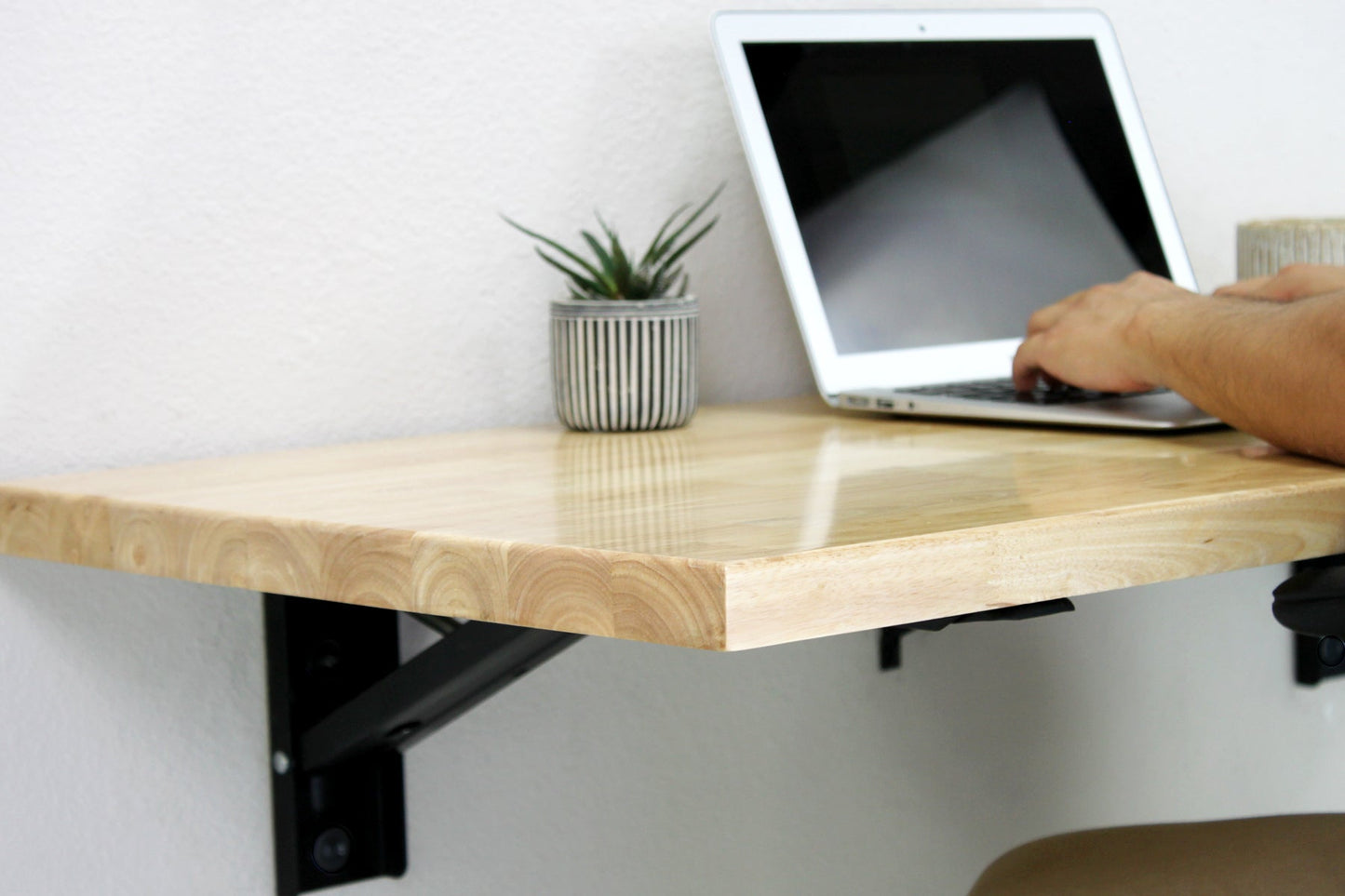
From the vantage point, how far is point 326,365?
2.89 ft

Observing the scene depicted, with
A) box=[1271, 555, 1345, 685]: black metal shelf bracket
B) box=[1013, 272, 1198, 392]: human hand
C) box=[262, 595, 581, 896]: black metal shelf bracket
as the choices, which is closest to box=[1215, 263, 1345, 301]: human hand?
box=[1013, 272, 1198, 392]: human hand

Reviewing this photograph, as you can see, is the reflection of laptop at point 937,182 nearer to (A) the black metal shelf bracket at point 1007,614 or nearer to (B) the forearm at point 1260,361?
(B) the forearm at point 1260,361

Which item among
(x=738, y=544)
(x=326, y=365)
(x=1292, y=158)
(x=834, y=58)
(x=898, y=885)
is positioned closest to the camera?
(x=738, y=544)

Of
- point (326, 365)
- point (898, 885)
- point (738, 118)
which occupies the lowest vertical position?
point (898, 885)

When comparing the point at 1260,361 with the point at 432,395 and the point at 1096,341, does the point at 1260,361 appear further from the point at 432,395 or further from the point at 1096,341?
the point at 432,395

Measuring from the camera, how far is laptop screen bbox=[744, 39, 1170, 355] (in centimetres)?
98

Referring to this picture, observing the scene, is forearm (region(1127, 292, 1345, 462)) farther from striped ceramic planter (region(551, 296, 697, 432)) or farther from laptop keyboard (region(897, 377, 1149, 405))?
striped ceramic planter (region(551, 296, 697, 432))

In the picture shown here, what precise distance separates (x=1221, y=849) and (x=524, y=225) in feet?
1.80

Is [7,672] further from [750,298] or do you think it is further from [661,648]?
[750,298]

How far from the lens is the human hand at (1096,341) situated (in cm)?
84

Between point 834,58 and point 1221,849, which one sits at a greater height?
point 834,58

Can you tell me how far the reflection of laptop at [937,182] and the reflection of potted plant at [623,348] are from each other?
0.36 feet

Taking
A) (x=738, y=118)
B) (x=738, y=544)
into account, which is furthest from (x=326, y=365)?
(x=738, y=544)

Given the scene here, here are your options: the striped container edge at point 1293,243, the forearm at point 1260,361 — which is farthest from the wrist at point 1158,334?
the striped container edge at point 1293,243
